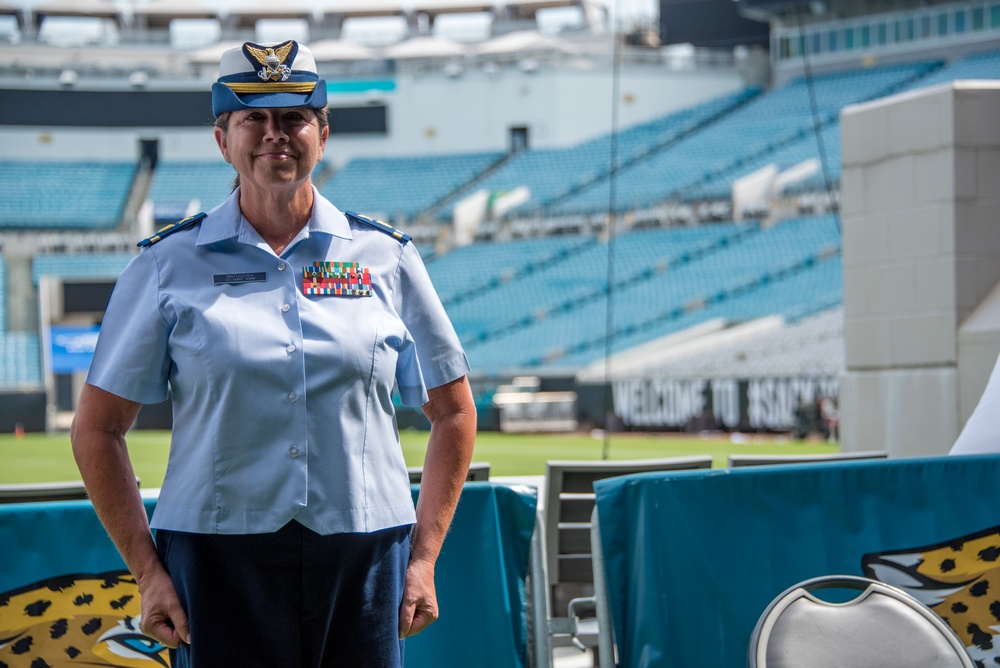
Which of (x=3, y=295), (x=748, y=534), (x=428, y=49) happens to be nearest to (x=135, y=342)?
(x=748, y=534)

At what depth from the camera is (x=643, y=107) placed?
1686 inches

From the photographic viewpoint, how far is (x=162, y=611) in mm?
2166

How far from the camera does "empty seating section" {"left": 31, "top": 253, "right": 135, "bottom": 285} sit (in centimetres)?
3566

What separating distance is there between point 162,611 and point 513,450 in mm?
17137

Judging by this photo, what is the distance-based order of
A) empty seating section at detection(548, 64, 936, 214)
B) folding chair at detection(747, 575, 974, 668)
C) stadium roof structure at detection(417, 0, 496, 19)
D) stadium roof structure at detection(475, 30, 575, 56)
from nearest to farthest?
folding chair at detection(747, 575, 974, 668), empty seating section at detection(548, 64, 936, 214), stadium roof structure at detection(475, 30, 575, 56), stadium roof structure at detection(417, 0, 496, 19)

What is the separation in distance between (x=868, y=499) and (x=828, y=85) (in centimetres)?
3599

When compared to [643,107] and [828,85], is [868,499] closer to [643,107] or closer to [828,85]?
[828,85]

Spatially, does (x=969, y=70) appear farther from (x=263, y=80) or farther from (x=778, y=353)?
(x=263, y=80)

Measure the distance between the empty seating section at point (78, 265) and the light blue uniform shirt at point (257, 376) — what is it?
34.6m

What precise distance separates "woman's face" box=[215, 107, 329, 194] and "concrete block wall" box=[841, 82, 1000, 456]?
655 cm

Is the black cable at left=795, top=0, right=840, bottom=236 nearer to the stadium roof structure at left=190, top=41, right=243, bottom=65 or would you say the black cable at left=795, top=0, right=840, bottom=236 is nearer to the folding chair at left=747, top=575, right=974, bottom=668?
the folding chair at left=747, top=575, right=974, bottom=668

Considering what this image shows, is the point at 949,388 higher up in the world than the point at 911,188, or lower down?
lower down

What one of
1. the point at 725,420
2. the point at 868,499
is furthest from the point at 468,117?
the point at 868,499

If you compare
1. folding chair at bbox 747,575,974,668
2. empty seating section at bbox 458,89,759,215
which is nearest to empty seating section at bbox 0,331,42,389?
empty seating section at bbox 458,89,759,215
